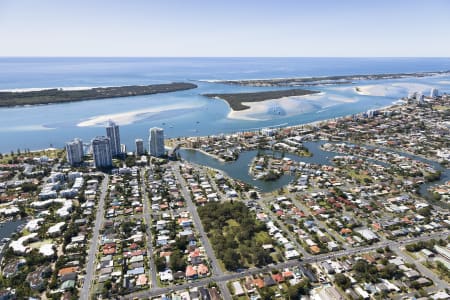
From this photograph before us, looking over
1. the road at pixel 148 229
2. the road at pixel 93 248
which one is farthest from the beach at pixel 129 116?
the road at pixel 93 248

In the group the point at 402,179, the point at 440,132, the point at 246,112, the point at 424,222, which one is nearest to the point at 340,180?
the point at 402,179

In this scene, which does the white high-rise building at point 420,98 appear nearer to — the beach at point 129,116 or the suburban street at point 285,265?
the beach at point 129,116

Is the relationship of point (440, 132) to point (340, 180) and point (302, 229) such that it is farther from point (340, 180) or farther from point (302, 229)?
point (302, 229)

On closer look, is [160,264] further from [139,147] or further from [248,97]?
[248,97]

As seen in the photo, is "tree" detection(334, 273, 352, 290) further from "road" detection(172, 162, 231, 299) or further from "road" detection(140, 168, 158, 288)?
"road" detection(140, 168, 158, 288)

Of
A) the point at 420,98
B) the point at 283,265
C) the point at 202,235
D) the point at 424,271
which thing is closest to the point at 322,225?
the point at 283,265

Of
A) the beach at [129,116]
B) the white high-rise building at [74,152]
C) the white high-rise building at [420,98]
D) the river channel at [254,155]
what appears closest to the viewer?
the river channel at [254,155]
